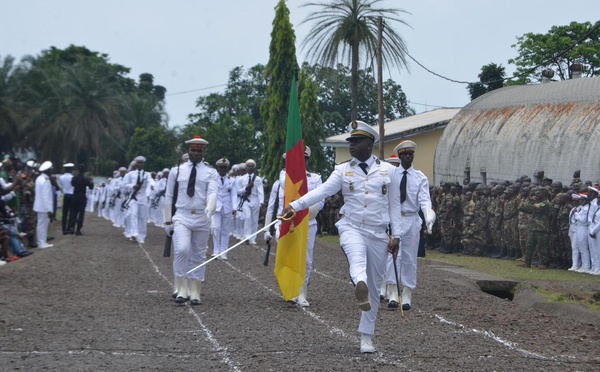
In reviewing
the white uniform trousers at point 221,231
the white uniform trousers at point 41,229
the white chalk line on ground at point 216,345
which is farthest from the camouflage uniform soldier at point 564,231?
the white uniform trousers at point 41,229

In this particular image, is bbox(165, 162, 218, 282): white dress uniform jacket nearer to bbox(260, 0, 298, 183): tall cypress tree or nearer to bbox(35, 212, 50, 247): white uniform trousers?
bbox(35, 212, 50, 247): white uniform trousers

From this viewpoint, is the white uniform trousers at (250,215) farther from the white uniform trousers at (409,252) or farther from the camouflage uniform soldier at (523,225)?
the white uniform trousers at (409,252)

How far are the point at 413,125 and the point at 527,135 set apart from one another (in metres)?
16.7

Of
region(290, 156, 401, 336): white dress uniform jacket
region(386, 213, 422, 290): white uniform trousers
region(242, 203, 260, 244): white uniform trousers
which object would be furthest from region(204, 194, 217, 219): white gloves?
region(242, 203, 260, 244): white uniform trousers

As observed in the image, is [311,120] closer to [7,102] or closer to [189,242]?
[7,102]

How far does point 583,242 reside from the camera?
21.4 m

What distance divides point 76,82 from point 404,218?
203 ft

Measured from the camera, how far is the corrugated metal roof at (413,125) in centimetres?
4412

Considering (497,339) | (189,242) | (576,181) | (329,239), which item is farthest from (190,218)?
(329,239)

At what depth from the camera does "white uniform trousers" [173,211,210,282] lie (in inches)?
551

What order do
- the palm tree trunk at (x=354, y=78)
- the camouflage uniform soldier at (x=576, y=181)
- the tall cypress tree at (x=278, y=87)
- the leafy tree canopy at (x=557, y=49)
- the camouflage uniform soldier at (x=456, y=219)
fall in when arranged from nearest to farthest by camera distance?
the camouflage uniform soldier at (x=576, y=181) → the camouflage uniform soldier at (x=456, y=219) → the palm tree trunk at (x=354, y=78) → the tall cypress tree at (x=278, y=87) → the leafy tree canopy at (x=557, y=49)

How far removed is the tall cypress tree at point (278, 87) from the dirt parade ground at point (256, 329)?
2078 centimetres

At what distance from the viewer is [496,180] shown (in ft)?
103

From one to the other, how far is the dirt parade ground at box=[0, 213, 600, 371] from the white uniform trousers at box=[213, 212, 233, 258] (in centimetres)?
524
